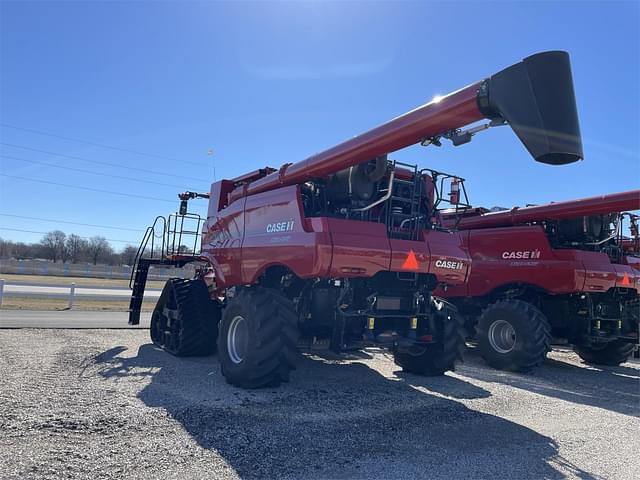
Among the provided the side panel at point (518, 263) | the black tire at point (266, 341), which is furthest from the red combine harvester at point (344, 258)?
the side panel at point (518, 263)

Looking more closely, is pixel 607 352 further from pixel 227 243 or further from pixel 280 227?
pixel 227 243

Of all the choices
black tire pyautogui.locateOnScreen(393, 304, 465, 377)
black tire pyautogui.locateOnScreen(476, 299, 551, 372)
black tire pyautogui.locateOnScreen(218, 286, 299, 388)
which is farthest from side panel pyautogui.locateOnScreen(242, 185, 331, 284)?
black tire pyautogui.locateOnScreen(476, 299, 551, 372)

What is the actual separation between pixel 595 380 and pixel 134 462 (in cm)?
810

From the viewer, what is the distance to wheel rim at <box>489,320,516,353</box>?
31.0ft

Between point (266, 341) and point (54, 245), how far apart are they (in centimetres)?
9557

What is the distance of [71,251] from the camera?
88.1 m

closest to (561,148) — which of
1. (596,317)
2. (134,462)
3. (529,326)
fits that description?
(134,462)

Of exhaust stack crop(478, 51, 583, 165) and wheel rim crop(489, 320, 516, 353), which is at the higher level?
exhaust stack crop(478, 51, 583, 165)

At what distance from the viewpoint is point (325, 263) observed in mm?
5652

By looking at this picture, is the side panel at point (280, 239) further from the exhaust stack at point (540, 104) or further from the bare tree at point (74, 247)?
the bare tree at point (74, 247)

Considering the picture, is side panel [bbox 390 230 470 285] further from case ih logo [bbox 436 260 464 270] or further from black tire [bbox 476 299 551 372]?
black tire [bbox 476 299 551 372]

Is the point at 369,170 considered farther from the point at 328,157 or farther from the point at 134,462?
the point at 134,462

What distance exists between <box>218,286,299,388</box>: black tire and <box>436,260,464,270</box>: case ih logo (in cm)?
201

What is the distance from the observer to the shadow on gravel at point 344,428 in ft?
12.9
